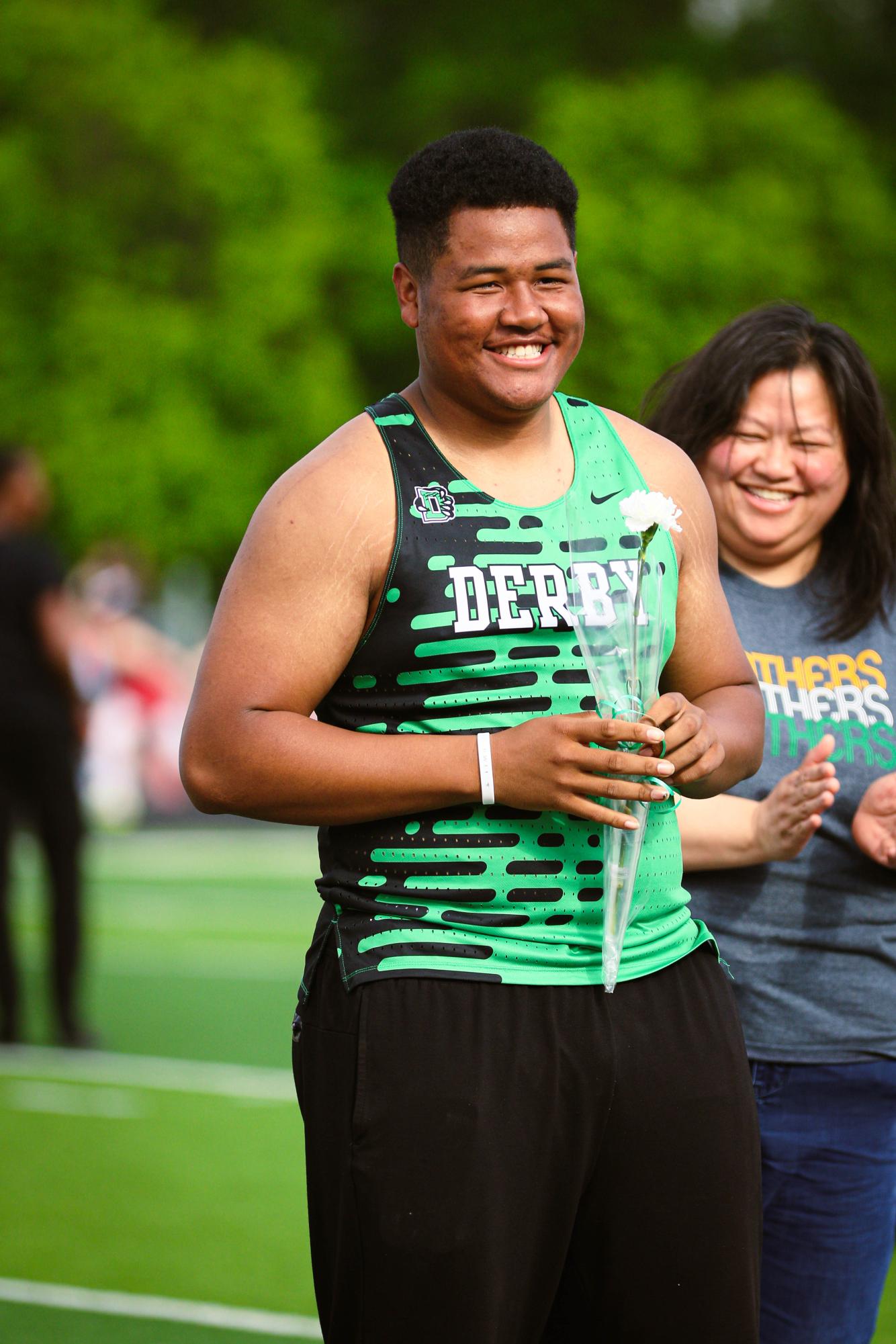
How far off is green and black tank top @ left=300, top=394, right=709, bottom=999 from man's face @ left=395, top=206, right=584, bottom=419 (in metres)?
0.12

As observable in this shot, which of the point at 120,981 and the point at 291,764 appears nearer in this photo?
the point at 291,764

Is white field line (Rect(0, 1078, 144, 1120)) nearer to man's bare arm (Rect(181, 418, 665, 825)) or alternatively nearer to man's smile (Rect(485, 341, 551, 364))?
man's bare arm (Rect(181, 418, 665, 825))

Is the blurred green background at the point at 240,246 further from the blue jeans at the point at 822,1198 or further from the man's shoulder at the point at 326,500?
the man's shoulder at the point at 326,500

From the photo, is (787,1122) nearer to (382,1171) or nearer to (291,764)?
(382,1171)

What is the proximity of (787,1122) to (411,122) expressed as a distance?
25.6 meters

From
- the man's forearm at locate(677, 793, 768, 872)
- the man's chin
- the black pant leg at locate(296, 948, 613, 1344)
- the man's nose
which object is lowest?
the black pant leg at locate(296, 948, 613, 1344)

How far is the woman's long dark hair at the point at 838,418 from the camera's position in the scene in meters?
3.08

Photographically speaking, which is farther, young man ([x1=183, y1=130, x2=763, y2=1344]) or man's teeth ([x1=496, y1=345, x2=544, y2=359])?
man's teeth ([x1=496, y1=345, x2=544, y2=359])

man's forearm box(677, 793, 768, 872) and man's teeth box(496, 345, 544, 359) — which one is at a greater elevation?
man's teeth box(496, 345, 544, 359)

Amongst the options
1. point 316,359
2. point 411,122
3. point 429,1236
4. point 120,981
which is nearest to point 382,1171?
point 429,1236

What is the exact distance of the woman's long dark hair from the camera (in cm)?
308

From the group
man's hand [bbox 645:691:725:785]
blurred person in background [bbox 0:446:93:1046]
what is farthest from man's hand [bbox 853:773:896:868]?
blurred person in background [bbox 0:446:93:1046]

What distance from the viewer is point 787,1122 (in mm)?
2908

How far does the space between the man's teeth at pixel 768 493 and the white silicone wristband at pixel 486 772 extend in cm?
104
